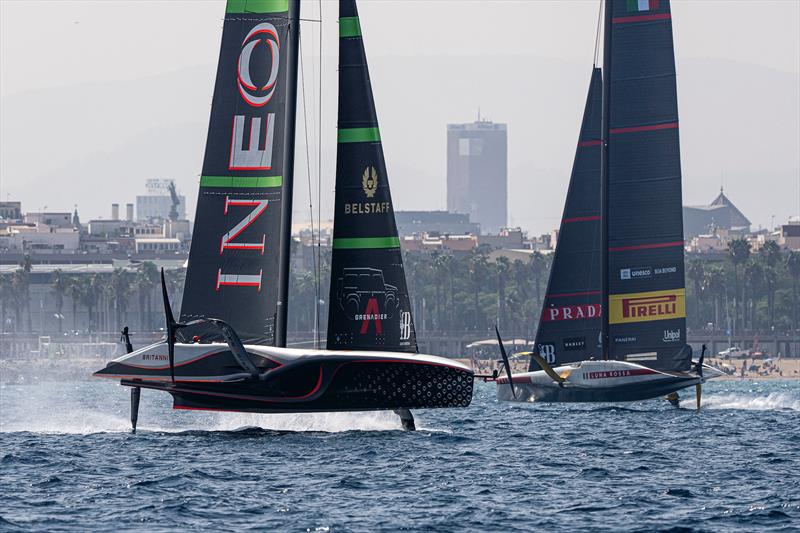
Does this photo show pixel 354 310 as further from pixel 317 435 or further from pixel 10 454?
pixel 10 454

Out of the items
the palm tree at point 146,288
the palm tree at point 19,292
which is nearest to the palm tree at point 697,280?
the palm tree at point 146,288

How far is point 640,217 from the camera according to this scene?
170ft

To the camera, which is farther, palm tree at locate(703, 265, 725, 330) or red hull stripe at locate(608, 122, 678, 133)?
palm tree at locate(703, 265, 725, 330)

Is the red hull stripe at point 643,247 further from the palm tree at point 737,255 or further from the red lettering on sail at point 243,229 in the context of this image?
the palm tree at point 737,255

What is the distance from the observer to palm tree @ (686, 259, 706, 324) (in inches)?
7286

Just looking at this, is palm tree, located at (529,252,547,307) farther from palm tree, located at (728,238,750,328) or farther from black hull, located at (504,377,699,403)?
black hull, located at (504,377,699,403)

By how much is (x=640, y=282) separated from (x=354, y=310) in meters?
17.0

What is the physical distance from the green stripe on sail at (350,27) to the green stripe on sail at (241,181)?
11.5ft

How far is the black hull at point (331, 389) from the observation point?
1416 inches

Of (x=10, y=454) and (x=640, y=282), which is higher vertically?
(x=640, y=282)

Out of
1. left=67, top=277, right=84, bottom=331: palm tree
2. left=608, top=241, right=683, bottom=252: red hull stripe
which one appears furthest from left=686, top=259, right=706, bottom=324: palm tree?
left=608, top=241, right=683, bottom=252: red hull stripe

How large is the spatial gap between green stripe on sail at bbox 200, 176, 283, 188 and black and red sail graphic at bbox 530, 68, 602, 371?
59.3 feet

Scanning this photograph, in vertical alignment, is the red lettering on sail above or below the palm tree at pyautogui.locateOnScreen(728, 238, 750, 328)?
below

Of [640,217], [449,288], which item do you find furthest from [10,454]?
[449,288]
